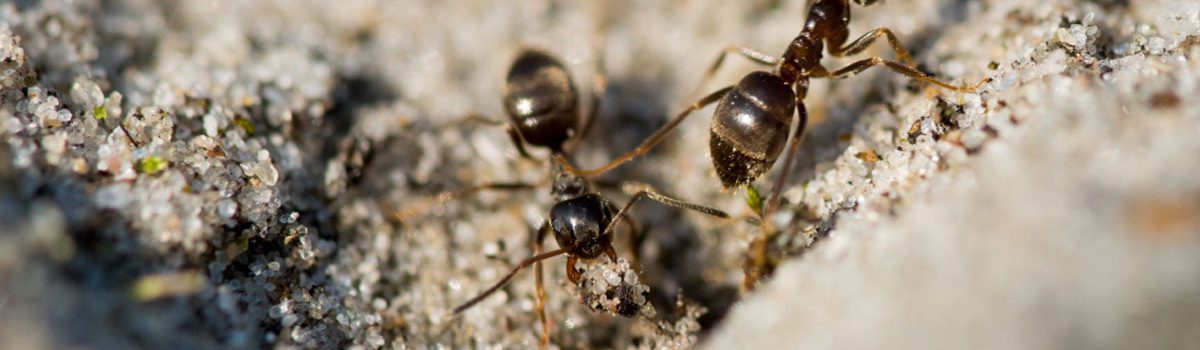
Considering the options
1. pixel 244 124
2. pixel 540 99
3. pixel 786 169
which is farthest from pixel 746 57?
pixel 244 124

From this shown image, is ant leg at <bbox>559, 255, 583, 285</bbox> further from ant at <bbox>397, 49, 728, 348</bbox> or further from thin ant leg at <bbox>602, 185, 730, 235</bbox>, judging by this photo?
A: thin ant leg at <bbox>602, 185, 730, 235</bbox>

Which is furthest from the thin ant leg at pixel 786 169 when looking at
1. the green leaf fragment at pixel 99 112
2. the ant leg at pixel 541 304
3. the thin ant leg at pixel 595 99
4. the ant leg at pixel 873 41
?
the green leaf fragment at pixel 99 112

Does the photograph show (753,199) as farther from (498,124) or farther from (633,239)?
(498,124)

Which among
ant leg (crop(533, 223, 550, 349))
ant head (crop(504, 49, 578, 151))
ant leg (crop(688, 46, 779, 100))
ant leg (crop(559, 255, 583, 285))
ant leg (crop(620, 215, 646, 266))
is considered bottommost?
ant leg (crop(533, 223, 550, 349))

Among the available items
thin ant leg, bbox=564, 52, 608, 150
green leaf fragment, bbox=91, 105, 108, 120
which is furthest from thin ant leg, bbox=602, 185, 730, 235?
green leaf fragment, bbox=91, 105, 108, 120

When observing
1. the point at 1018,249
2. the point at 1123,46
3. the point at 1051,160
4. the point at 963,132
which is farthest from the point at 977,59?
the point at 1018,249

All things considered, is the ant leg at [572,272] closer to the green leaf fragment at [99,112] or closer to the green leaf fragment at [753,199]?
the green leaf fragment at [753,199]
